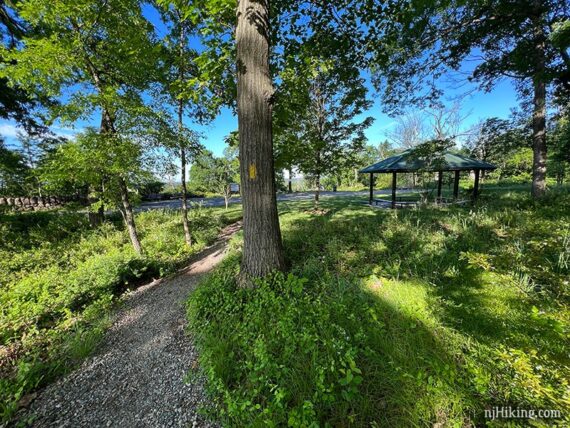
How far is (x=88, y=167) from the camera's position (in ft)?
15.2

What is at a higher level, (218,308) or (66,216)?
(66,216)

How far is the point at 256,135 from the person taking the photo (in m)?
2.78

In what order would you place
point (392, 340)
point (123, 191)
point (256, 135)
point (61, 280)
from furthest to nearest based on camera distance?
1. point (123, 191)
2. point (61, 280)
3. point (256, 135)
4. point (392, 340)

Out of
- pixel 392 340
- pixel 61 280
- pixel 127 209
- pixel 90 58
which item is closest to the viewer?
pixel 392 340

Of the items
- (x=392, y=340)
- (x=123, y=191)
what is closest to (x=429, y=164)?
(x=392, y=340)

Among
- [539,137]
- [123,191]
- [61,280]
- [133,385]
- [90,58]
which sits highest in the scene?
[90,58]

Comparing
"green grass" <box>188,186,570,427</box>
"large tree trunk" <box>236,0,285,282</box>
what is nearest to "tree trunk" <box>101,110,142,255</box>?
"green grass" <box>188,186,570,427</box>

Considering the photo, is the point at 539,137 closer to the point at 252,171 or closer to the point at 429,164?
the point at 429,164

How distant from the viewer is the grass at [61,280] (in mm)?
2749

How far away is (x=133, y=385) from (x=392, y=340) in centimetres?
266

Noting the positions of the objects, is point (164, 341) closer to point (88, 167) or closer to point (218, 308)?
point (218, 308)

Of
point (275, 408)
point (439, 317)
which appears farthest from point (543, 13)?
point (275, 408)

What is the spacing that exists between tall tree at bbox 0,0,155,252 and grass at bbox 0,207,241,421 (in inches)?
62.9

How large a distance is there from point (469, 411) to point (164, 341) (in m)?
3.16
